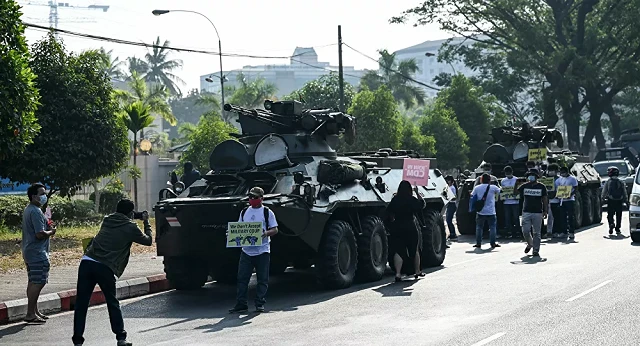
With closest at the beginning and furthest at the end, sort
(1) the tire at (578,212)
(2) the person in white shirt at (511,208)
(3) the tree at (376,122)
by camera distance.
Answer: (2) the person in white shirt at (511,208), (1) the tire at (578,212), (3) the tree at (376,122)

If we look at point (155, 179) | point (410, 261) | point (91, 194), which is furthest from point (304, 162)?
point (155, 179)

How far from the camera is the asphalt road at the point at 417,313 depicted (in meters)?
11.1

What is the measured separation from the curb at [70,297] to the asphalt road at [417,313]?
1.19ft

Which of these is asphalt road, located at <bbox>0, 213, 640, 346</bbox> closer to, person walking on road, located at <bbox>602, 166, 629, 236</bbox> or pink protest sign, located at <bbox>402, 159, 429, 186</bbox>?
pink protest sign, located at <bbox>402, 159, 429, 186</bbox>

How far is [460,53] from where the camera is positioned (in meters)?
56.8

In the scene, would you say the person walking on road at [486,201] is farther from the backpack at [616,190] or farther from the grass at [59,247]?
the grass at [59,247]

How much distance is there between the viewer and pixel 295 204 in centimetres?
1526

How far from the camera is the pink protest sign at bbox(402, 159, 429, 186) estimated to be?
19.3 m

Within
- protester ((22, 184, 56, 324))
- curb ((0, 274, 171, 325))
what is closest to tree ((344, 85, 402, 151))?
curb ((0, 274, 171, 325))

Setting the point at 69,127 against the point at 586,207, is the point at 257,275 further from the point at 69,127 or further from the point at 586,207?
the point at 586,207

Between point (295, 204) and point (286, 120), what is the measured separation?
305 cm

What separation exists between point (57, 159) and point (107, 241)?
13730 mm

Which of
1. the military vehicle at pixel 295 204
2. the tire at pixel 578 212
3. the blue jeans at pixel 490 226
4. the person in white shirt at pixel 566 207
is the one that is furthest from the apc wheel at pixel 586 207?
the military vehicle at pixel 295 204

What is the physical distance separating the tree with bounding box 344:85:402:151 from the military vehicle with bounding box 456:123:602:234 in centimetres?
1197
